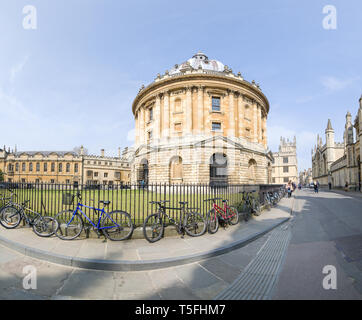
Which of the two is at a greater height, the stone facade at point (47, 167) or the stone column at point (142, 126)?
the stone column at point (142, 126)

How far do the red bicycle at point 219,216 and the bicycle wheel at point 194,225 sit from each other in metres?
0.27

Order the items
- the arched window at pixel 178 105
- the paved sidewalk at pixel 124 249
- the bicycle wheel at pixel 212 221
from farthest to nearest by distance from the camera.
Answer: the arched window at pixel 178 105 → the bicycle wheel at pixel 212 221 → the paved sidewalk at pixel 124 249

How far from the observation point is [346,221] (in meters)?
7.89

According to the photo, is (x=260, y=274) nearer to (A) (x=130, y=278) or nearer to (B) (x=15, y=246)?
(A) (x=130, y=278)

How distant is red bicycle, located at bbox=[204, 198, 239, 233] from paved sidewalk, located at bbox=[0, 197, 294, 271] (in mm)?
408

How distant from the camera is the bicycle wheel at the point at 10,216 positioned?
6442mm

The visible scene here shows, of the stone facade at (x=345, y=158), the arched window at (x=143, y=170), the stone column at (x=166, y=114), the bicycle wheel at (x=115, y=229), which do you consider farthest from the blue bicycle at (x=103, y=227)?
the stone facade at (x=345, y=158)

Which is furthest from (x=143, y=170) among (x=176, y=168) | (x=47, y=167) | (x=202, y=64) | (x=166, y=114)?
(x=47, y=167)

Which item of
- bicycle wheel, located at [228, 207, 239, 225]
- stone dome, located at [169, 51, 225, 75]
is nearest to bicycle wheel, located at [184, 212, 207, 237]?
bicycle wheel, located at [228, 207, 239, 225]

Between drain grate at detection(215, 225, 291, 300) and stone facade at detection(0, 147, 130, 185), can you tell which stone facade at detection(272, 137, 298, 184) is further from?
drain grate at detection(215, 225, 291, 300)

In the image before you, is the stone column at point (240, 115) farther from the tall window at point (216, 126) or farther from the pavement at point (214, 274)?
the pavement at point (214, 274)

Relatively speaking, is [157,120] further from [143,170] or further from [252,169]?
[252,169]

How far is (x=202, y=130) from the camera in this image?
24688 millimetres

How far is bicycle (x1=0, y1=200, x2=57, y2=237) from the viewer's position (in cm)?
555
